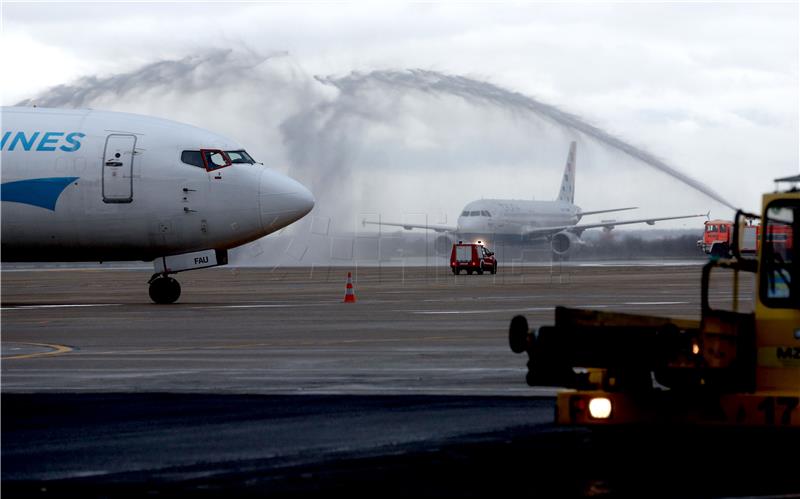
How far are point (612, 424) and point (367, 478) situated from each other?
2.35 m

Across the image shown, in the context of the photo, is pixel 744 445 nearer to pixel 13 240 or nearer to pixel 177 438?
pixel 177 438

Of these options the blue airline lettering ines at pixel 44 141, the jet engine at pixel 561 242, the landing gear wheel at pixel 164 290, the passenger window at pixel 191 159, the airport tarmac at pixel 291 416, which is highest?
the jet engine at pixel 561 242

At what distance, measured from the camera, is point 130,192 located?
34219 millimetres

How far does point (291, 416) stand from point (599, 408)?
367 cm

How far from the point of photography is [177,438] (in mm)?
12172

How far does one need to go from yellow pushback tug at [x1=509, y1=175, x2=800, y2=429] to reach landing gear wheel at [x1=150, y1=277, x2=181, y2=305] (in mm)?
25234

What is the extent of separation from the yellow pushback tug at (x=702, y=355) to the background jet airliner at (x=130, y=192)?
23903mm

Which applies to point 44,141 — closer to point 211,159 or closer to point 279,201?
point 211,159

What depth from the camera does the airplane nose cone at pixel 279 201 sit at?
3475 cm

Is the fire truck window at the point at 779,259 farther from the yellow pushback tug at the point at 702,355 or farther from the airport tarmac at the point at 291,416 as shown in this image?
the airport tarmac at the point at 291,416

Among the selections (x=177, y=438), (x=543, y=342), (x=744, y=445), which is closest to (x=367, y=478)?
(x=543, y=342)

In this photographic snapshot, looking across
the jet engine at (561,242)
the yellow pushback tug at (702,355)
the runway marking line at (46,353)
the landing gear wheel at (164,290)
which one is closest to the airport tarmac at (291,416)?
the runway marking line at (46,353)

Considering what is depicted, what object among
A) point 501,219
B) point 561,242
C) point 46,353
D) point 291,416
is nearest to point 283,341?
point 46,353

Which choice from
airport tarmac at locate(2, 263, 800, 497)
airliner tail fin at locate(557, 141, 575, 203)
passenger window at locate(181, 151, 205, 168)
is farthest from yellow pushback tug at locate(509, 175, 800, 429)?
airliner tail fin at locate(557, 141, 575, 203)
